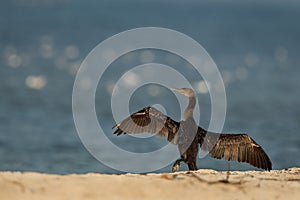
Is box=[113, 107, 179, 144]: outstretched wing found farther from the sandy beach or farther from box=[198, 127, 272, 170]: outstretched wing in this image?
the sandy beach

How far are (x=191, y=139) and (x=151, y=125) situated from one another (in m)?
0.74

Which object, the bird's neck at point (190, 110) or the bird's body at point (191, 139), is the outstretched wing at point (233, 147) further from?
the bird's neck at point (190, 110)

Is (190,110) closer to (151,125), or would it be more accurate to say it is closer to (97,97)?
(151,125)

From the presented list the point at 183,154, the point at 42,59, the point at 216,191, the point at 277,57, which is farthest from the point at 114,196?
the point at 277,57

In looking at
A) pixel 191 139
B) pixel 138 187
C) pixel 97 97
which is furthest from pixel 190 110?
pixel 97 97

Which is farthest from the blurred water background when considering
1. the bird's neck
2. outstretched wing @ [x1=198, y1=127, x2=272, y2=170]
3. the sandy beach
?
the sandy beach

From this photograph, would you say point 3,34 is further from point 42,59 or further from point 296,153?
point 296,153

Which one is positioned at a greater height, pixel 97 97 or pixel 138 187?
pixel 97 97

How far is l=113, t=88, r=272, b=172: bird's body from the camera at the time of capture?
13.4 metres

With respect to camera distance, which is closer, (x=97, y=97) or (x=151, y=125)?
(x=151, y=125)

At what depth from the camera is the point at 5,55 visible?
55219 millimetres

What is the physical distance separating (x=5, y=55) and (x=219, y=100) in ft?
79.2

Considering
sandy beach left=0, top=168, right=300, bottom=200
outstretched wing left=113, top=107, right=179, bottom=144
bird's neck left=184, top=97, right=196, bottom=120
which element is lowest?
sandy beach left=0, top=168, right=300, bottom=200

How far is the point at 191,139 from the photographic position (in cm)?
1337
